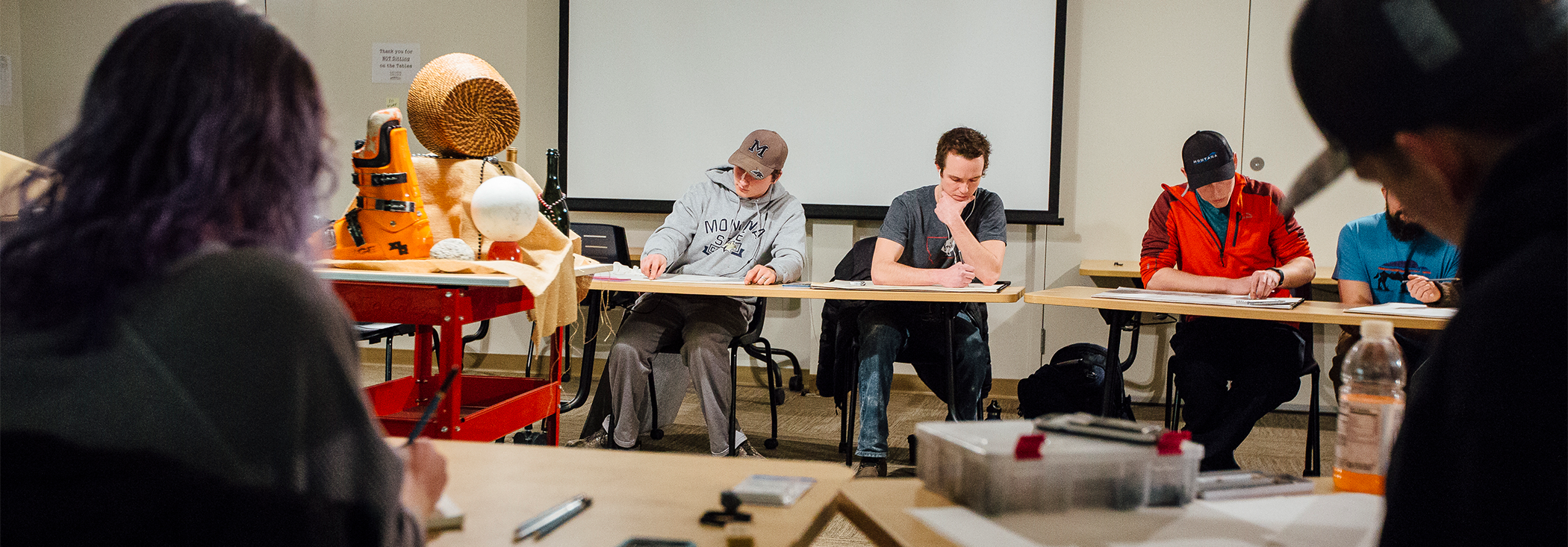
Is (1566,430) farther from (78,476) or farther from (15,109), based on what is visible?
(15,109)

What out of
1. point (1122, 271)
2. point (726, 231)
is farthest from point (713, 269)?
point (1122, 271)

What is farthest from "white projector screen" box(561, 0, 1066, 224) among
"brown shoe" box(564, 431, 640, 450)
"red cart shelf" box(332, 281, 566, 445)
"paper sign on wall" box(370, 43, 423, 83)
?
"red cart shelf" box(332, 281, 566, 445)

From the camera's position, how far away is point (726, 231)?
3436 mm

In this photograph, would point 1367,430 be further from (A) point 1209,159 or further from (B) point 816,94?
(B) point 816,94

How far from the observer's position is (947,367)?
9.48 feet

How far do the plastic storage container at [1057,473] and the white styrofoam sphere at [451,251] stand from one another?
1440 mm

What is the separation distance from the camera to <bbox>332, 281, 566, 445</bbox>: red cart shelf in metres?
1.92

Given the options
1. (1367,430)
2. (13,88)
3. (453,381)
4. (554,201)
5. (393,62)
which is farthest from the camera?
(13,88)

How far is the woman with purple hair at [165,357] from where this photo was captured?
556 millimetres

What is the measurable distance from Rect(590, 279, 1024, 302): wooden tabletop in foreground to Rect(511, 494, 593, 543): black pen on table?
195 cm

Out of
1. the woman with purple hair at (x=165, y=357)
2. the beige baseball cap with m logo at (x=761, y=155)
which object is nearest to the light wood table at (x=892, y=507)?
the woman with purple hair at (x=165, y=357)

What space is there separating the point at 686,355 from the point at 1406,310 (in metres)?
2.14

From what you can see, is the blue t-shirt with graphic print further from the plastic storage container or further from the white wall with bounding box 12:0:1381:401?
the plastic storage container

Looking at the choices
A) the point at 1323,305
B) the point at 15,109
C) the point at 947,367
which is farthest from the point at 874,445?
the point at 15,109
